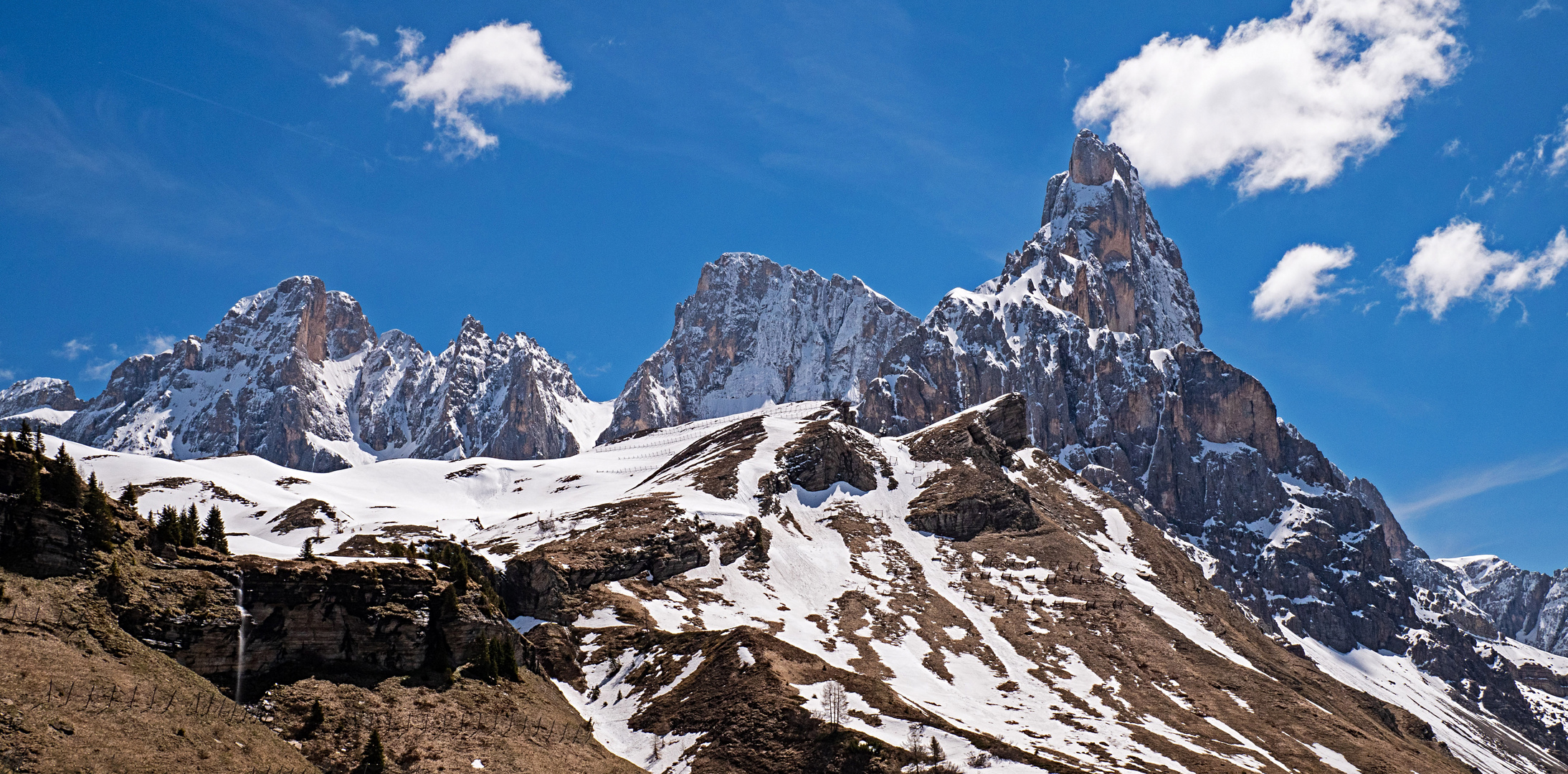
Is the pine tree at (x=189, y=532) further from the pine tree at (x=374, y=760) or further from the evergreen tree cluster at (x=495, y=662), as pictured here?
the evergreen tree cluster at (x=495, y=662)

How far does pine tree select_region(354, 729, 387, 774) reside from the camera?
184ft

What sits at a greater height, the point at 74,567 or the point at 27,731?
the point at 74,567

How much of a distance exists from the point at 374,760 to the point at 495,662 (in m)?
16.1

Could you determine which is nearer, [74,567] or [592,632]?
[74,567]

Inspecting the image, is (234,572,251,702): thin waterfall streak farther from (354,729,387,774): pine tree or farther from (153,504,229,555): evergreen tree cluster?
(354,729,387,774): pine tree

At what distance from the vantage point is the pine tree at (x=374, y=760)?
184ft

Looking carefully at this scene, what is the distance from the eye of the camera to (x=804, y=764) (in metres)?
71.4

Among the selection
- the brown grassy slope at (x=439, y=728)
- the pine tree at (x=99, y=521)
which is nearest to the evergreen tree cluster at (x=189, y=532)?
the pine tree at (x=99, y=521)

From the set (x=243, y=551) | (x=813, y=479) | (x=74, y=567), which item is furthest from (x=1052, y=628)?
(x=74, y=567)

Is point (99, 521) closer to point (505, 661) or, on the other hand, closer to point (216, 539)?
point (216, 539)

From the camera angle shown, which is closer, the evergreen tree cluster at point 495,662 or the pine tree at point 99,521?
the pine tree at point 99,521

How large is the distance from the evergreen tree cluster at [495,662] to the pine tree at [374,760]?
1310 centimetres

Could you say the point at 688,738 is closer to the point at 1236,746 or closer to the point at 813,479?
the point at 1236,746

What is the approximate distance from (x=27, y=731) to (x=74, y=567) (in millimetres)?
15119
